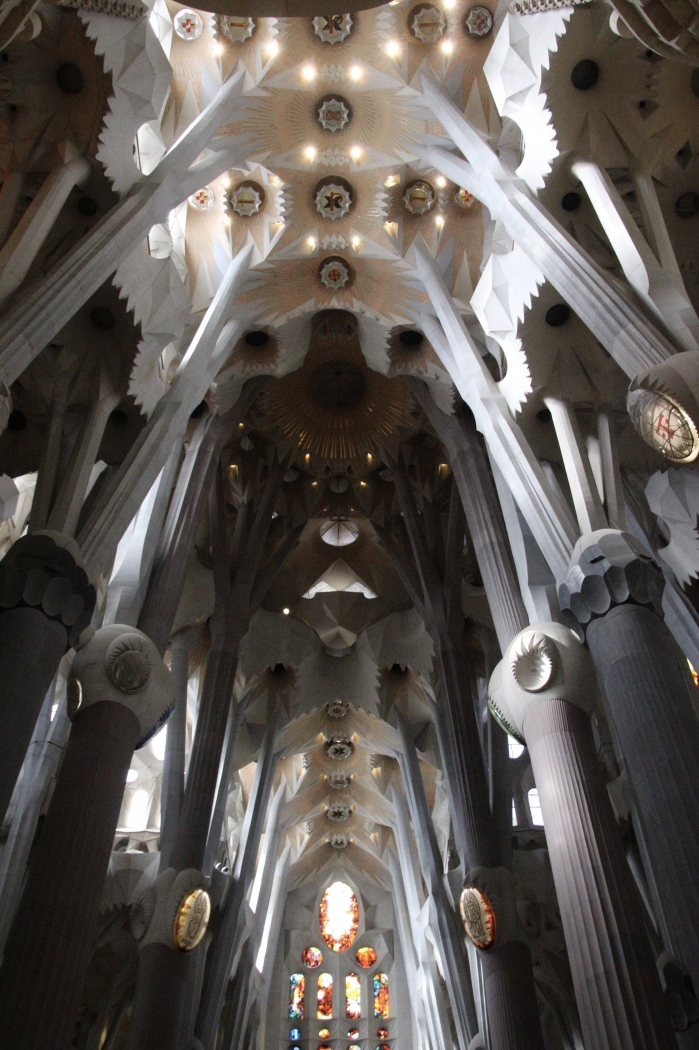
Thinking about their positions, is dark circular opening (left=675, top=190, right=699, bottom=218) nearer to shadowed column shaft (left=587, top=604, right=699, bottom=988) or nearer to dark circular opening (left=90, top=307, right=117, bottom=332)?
shadowed column shaft (left=587, top=604, right=699, bottom=988)

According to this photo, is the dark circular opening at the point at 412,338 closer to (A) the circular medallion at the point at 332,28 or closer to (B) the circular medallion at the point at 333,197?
(B) the circular medallion at the point at 333,197

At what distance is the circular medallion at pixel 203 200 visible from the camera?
44.4 feet

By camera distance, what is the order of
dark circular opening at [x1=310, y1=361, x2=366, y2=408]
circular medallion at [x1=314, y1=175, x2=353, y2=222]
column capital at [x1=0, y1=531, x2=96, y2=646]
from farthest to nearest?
dark circular opening at [x1=310, y1=361, x2=366, y2=408] → circular medallion at [x1=314, y1=175, x2=353, y2=222] → column capital at [x1=0, y1=531, x2=96, y2=646]

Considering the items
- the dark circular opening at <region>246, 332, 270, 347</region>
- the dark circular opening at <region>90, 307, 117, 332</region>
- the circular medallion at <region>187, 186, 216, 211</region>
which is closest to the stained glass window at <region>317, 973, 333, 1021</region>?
the dark circular opening at <region>246, 332, 270, 347</region>

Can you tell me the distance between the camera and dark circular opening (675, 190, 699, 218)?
9.73m

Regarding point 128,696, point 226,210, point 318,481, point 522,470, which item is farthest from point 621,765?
point 226,210

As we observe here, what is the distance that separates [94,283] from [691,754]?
6821 mm

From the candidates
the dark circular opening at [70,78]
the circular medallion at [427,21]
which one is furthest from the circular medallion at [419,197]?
the dark circular opening at [70,78]

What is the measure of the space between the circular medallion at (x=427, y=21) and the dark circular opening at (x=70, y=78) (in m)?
5.90

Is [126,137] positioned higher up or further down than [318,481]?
further down

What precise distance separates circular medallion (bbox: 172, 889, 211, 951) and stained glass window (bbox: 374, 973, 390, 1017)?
15.0 metres

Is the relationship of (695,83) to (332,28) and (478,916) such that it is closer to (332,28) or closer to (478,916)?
(332,28)

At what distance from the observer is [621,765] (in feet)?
43.1

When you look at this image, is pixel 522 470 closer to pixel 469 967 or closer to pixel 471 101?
pixel 471 101
